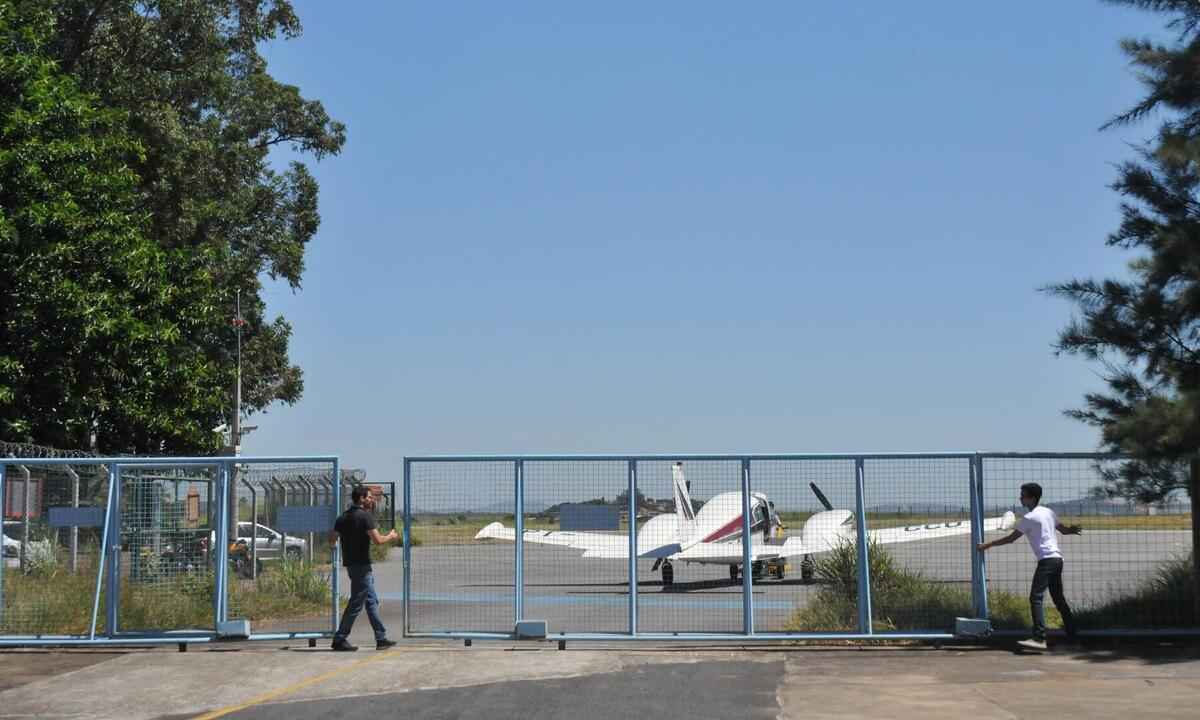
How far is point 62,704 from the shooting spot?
12.0 meters

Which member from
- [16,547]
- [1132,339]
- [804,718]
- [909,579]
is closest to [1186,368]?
[1132,339]

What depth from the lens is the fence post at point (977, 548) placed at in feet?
48.5

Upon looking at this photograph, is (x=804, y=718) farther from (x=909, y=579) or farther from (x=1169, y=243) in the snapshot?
(x=1169, y=243)

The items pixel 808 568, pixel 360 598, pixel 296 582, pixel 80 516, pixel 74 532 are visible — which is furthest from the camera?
pixel 296 582

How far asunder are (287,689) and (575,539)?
3.94 m

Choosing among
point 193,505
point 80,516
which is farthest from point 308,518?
point 80,516

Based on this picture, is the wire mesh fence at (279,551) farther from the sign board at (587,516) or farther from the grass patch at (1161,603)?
the grass patch at (1161,603)

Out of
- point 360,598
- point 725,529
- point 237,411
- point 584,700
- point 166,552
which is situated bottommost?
point 584,700

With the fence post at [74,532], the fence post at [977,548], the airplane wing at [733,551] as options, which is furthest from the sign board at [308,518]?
the fence post at [977,548]

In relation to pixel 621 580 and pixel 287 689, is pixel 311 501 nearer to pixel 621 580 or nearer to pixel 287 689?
pixel 621 580

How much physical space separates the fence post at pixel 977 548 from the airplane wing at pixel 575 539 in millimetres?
3697

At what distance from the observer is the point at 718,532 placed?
16.7 meters

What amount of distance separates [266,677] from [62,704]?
1.97m

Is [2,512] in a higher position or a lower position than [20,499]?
lower
